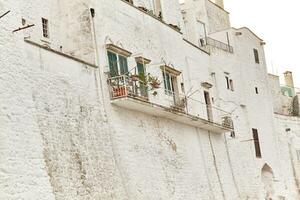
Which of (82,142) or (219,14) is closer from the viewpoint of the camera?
(82,142)

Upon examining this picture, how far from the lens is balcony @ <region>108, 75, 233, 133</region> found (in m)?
25.0

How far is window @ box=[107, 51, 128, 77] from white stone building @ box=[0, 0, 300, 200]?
0.18ft

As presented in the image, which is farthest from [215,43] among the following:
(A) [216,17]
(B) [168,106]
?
(B) [168,106]

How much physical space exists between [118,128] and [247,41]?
17.5 m

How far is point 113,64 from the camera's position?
25.8m

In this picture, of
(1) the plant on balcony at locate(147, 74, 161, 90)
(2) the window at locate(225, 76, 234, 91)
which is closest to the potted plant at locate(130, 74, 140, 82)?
(1) the plant on balcony at locate(147, 74, 161, 90)

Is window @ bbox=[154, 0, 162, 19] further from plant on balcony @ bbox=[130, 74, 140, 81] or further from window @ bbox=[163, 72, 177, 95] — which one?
plant on balcony @ bbox=[130, 74, 140, 81]

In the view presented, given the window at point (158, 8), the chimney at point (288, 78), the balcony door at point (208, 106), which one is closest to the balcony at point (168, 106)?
the balcony door at point (208, 106)

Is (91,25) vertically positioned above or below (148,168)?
above

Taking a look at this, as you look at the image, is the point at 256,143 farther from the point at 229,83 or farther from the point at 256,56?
the point at 256,56

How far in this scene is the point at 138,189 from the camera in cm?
2447

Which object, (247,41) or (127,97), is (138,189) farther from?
(247,41)

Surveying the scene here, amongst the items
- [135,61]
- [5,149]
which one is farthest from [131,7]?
[5,149]

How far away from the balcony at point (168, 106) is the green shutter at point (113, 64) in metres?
0.31
